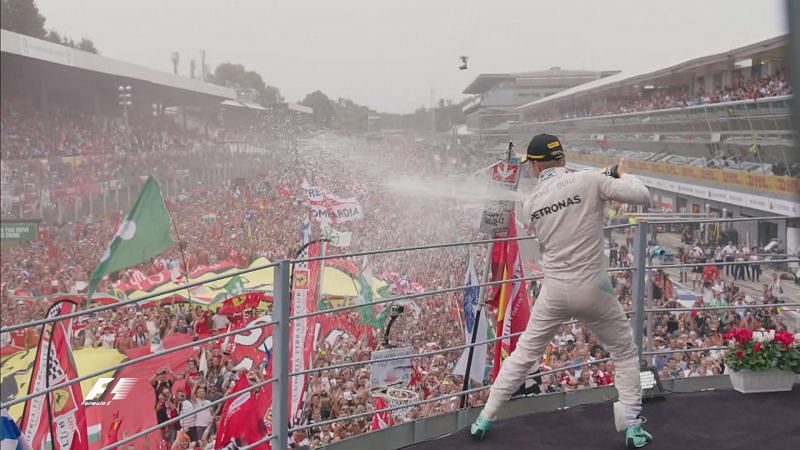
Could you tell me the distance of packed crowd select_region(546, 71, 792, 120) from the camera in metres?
14.7

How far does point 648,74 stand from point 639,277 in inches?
803

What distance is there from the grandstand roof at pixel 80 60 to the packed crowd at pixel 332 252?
2878 millimetres

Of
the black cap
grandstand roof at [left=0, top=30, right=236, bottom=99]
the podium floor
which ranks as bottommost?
the podium floor

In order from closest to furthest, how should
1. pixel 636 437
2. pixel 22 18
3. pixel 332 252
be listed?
pixel 636 437 → pixel 332 252 → pixel 22 18

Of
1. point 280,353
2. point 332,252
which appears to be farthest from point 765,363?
point 332,252

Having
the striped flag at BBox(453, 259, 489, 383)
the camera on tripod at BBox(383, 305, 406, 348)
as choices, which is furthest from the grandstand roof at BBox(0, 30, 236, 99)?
the striped flag at BBox(453, 259, 489, 383)

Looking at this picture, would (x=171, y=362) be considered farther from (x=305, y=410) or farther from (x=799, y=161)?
(x=799, y=161)

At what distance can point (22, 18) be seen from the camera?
36.4m

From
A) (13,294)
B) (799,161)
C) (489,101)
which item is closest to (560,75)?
(489,101)

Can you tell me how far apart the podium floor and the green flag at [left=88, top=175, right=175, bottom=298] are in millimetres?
6844

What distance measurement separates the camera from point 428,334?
23.5 ft

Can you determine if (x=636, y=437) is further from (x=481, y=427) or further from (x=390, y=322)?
(x=390, y=322)

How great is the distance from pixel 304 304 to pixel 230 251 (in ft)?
32.4

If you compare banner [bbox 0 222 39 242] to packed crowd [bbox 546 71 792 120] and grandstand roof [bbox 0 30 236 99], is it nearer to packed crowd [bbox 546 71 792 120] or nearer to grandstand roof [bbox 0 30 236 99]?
grandstand roof [bbox 0 30 236 99]
